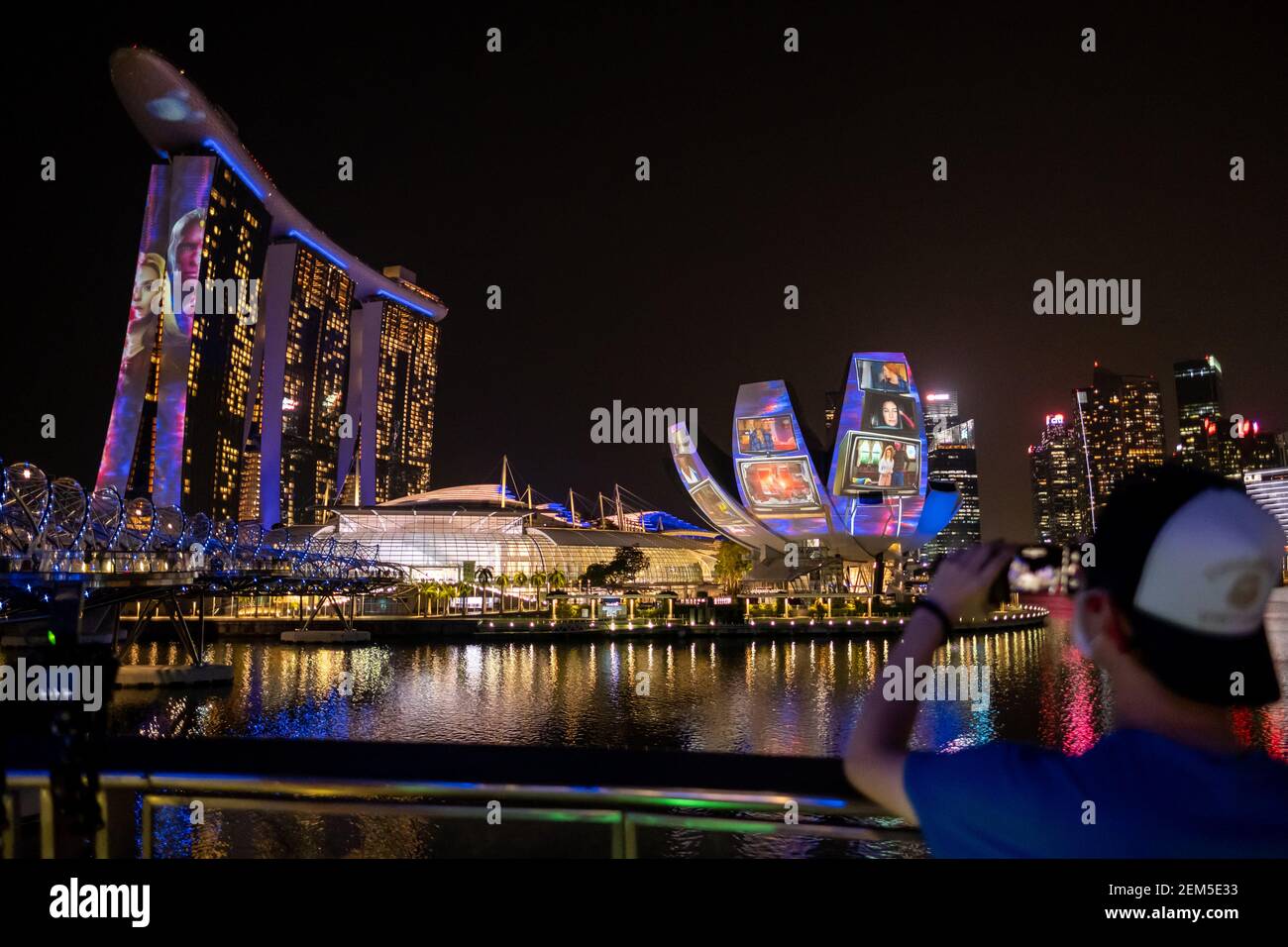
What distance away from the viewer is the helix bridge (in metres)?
13.9

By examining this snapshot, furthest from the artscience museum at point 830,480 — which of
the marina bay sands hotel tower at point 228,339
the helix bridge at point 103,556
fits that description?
the helix bridge at point 103,556

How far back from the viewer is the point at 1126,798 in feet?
3.33

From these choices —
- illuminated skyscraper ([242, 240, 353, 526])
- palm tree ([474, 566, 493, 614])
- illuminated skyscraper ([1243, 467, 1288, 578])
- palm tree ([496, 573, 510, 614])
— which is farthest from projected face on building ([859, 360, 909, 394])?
illuminated skyscraper ([242, 240, 353, 526])

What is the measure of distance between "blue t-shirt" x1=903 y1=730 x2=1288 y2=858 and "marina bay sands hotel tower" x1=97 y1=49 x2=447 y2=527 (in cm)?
4650

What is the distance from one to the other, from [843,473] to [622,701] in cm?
4158

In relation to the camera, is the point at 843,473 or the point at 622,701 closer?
the point at 622,701

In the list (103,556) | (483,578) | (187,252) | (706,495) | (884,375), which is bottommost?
(483,578)

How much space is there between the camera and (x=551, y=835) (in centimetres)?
242

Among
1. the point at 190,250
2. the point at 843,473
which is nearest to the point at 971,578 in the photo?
the point at 843,473

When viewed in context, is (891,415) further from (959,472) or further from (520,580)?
(959,472)
